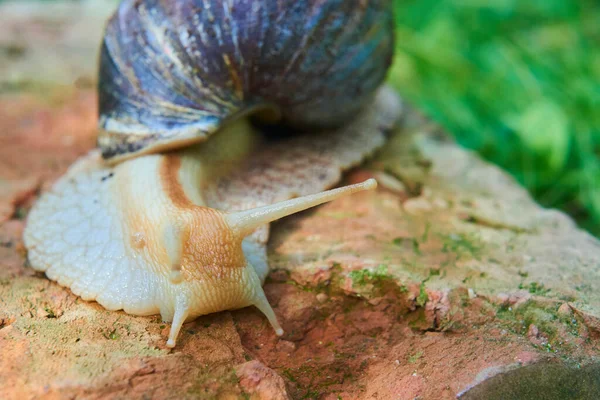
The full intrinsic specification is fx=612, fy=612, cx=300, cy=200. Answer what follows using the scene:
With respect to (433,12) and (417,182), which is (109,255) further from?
(433,12)

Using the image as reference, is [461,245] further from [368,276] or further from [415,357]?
[415,357]

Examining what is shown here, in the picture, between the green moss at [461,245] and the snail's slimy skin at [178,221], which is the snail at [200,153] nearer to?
the snail's slimy skin at [178,221]

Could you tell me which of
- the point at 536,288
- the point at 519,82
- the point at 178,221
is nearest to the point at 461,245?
the point at 536,288

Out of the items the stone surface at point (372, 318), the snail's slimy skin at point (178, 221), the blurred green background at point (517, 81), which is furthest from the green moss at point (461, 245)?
the blurred green background at point (517, 81)

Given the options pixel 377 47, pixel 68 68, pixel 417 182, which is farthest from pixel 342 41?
pixel 68 68

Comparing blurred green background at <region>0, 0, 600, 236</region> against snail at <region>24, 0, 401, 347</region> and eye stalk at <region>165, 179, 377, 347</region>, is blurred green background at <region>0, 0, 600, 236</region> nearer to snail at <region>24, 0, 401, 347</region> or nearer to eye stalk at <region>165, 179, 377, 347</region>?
snail at <region>24, 0, 401, 347</region>

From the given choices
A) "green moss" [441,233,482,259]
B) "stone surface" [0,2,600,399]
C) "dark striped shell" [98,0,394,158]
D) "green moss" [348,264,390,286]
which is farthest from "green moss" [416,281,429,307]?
"dark striped shell" [98,0,394,158]
